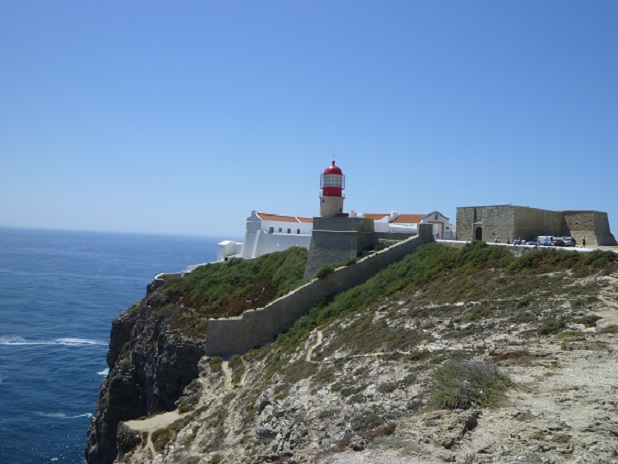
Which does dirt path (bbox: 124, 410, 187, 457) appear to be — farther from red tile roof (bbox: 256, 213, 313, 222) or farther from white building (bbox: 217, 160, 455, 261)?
red tile roof (bbox: 256, 213, 313, 222)

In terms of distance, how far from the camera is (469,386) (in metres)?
10.4

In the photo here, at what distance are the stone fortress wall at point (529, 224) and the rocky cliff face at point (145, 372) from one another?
58.8 ft

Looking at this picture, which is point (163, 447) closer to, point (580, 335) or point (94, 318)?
point (580, 335)

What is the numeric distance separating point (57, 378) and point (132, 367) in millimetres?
13098

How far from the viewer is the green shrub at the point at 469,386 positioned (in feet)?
33.3

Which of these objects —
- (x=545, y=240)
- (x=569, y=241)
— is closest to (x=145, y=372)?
(x=545, y=240)

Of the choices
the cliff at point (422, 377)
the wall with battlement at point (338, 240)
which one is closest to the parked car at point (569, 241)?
the cliff at point (422, 377)

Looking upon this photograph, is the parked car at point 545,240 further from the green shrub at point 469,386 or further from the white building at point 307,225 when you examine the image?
the green shrub at point 469,386

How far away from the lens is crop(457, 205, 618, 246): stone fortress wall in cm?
2919

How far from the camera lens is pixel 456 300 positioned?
19812 mm

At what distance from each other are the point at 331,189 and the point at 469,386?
25973mm

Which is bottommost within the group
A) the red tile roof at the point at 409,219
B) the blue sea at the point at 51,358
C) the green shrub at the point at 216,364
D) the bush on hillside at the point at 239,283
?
the blue sea at the point at 51,358

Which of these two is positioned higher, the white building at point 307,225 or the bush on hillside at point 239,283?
the white building at point 307,225

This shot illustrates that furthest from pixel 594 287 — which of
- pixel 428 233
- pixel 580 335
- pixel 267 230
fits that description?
pixel 267 230
